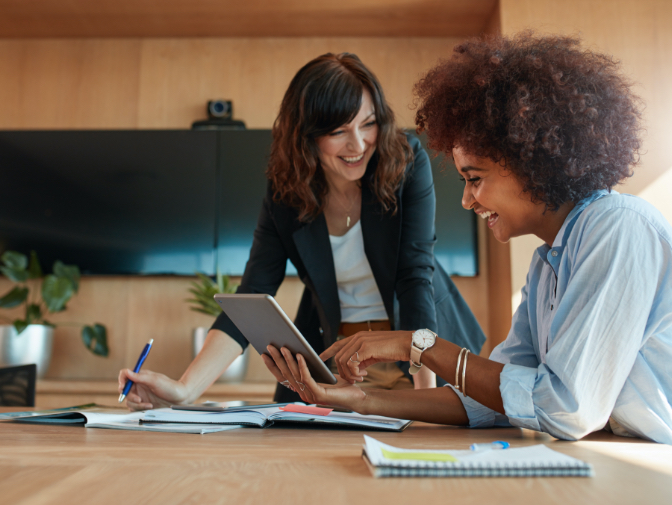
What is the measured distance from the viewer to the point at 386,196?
1.53 meters

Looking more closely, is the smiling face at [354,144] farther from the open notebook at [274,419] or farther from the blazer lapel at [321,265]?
the open notebook at [274,419]

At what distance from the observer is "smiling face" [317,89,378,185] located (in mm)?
1530

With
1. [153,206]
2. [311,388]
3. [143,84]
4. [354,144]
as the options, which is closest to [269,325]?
[311,388]

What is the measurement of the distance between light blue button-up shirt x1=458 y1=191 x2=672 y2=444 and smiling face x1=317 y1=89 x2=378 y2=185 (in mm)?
744

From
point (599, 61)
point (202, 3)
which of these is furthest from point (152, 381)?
point (202, 3)

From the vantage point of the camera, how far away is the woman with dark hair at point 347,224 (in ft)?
4.94

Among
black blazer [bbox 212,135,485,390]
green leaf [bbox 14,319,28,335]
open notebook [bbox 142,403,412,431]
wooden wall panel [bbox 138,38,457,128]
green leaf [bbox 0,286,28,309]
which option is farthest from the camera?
wooden wall panel [bbox 138,38,457,128]

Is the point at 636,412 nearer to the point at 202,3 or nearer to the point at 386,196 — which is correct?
the point at 386,196

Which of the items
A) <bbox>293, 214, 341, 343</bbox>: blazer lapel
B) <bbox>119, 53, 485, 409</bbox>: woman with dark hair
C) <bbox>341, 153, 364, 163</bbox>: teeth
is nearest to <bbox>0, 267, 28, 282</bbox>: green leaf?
<bbox>119, 53, 485, 409</bbox>: woman with dark hair

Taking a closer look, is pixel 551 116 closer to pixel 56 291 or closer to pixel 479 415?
pixel 479 415

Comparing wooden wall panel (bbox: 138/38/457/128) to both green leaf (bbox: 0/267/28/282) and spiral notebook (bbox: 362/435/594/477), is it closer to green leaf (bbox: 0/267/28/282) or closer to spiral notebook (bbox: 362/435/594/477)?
green leaf (bbox: 0/267/28/282)

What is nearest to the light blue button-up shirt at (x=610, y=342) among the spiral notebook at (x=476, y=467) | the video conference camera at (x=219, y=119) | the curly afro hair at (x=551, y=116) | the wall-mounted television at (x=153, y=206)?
the curly afro hair at (x=551, y=116)

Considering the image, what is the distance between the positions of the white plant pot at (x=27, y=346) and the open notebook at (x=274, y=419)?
2.37m

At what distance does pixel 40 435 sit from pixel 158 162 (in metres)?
2.78
